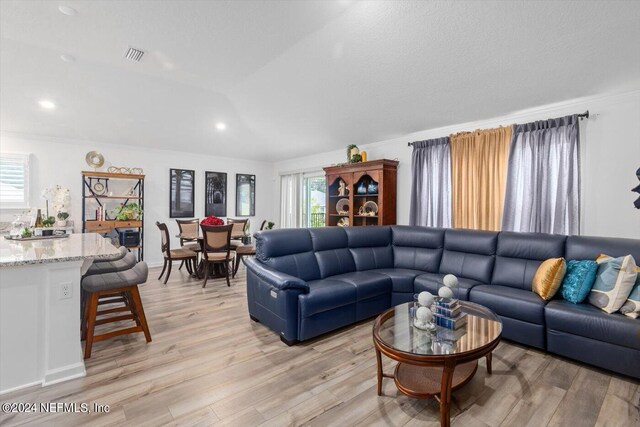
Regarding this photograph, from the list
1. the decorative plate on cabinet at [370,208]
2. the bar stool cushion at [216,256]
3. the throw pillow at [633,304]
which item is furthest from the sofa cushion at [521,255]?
the bar stool cushion at [216,256]

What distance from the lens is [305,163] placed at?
6.84 metres

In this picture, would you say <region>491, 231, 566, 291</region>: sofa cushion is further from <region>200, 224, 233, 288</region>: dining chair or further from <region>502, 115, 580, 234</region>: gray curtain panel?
<region>200, 224, 233, 288</region>: dining chair

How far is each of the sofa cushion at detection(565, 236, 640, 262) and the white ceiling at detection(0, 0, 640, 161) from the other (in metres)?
1.50

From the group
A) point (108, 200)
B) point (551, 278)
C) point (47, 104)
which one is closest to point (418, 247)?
point (551, 278)

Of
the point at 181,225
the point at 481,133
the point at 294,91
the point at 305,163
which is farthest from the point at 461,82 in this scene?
the point at 181,225

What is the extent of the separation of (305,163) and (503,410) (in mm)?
5687

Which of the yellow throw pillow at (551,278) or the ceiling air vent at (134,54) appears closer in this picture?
the yellow throw pillow at (551,278)

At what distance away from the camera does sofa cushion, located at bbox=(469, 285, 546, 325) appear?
2645 mm

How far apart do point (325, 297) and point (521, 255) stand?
217 cm

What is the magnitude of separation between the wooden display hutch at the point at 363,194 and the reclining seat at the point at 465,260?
1180mm

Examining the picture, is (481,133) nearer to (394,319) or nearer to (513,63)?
(513,63)

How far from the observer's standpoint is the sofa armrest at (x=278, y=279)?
108 inches

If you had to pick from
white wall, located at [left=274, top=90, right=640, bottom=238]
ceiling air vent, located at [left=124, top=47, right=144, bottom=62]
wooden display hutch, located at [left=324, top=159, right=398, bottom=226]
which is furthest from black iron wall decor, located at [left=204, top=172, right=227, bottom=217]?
white wall, located at [left=274, top=90, right=640, bottom=238]

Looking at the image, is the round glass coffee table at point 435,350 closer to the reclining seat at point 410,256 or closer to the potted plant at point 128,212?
the reclining seat at point 410,256
